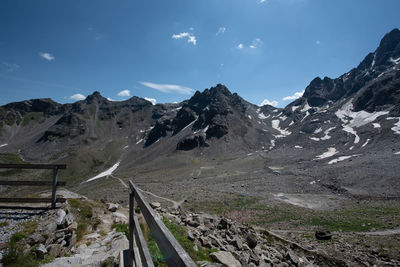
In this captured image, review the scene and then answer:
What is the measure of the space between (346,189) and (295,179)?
15.0m

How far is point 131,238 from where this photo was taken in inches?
198

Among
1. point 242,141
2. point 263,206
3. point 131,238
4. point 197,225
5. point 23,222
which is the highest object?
point 242,141

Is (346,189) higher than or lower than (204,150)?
lower

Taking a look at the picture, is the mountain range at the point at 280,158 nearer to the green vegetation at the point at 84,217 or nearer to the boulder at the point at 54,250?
the green vegetation at the point at 84,217

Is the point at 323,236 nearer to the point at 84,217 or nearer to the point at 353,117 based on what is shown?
the point at 84,217

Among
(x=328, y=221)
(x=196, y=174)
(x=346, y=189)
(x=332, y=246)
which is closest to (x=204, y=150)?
(x=196, y=174)

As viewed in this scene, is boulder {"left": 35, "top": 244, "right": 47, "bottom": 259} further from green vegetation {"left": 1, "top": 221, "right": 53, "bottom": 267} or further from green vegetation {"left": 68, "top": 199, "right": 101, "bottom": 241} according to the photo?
green vegetation {"left": 68, "top": 199, "right": 101, "bottom": 241}

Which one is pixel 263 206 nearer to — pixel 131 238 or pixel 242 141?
pixel 131 238

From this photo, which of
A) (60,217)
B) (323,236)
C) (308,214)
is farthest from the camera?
(308,214)

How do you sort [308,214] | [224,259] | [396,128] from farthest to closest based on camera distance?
1. [396,128]
2. [308,214]
3. [224,259]

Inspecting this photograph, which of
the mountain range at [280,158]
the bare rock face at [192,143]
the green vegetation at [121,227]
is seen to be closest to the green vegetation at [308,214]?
the mountain range at [280,158]

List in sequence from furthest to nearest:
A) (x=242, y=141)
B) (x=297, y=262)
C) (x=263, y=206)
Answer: (x=242, y=141)
(x=263, y=206)
(x=297, y=262)

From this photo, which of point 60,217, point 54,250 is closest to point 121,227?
point 60,217

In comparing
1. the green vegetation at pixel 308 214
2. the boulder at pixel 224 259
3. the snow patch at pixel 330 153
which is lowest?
the green vegetation at pixel 308 214
